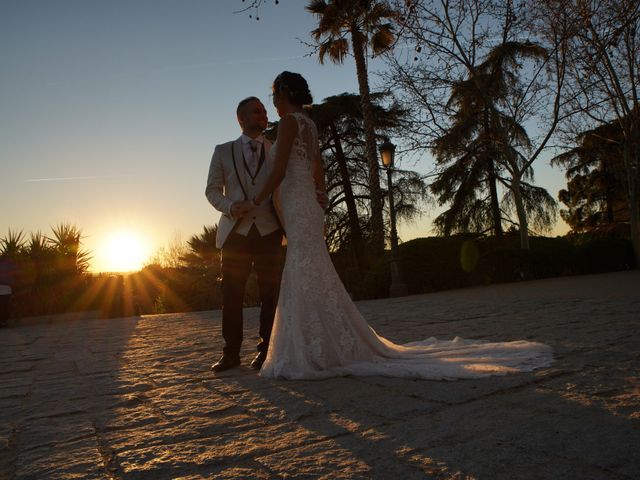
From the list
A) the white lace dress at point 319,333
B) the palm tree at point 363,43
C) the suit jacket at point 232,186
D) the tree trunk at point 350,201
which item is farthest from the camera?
the tree trunk at point 350,201

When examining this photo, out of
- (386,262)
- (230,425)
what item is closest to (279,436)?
(230,425)

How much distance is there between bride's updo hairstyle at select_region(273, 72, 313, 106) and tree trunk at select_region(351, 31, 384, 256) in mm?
14635

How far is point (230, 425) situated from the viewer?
235cm

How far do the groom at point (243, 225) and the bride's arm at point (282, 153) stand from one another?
29cm

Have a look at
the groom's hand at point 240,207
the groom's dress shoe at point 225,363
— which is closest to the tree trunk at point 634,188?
the groom's hand at point 240,207

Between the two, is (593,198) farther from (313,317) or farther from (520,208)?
(313,317)

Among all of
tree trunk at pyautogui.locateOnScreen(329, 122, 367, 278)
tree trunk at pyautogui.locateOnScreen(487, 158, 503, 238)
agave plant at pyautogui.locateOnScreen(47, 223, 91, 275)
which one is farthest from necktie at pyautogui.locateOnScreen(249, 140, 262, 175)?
tree trunk at pyautogui.locateOnScreen(487, 158, 503, 238)

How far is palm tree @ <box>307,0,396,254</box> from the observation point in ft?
60.2

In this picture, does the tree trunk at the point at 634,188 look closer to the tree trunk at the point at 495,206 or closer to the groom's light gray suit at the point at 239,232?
the tree trunk at the point at 495,206

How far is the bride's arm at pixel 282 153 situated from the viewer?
3.67 m

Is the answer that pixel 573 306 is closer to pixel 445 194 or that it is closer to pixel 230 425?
pixel 230 425

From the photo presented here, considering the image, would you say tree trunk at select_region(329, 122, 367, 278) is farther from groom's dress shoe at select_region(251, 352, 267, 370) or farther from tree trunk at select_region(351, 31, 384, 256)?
groom's dress shoe at select_region(251, 352, 267, 370)

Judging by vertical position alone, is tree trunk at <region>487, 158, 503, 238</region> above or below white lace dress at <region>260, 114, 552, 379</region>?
above

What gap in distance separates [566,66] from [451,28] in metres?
3.71
